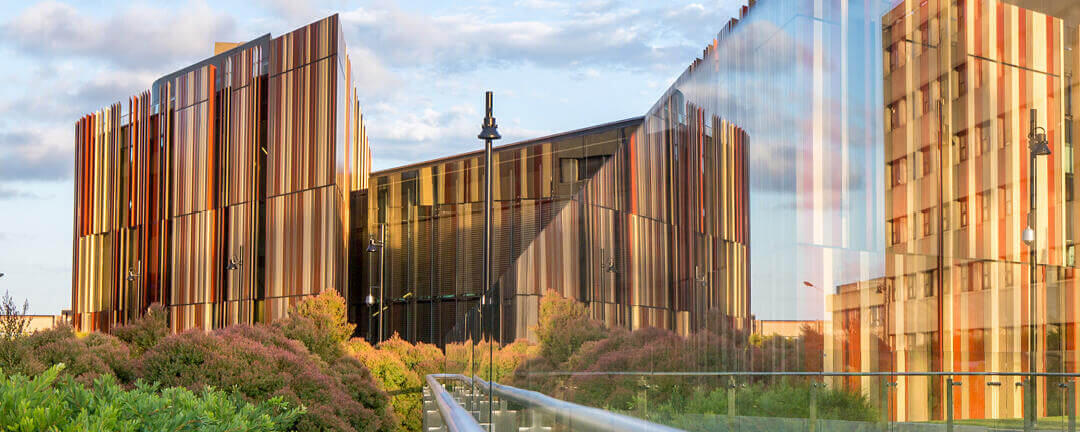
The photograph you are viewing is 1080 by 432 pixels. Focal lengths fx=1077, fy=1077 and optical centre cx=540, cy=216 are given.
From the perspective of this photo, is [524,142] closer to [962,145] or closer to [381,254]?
[381,254]

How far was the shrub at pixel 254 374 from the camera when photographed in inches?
614

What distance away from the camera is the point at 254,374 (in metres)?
16.1

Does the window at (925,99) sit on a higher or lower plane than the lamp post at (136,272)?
higher

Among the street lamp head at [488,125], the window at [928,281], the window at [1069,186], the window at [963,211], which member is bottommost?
the window at [928,281]

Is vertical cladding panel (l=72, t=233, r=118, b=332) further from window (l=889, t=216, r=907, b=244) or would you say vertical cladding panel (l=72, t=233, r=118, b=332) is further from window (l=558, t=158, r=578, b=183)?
window (l=889, t=216, r=907, b=244)

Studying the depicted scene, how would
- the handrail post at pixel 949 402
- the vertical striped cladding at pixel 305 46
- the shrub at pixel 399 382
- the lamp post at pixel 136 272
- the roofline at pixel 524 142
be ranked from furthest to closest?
the lamp post at pixel 136 272, the vertical striped cladding at pixel 305 46, the roofline at pixel 524 142, the shrub at pixel 399 382, the handrail post at pixel 949 402

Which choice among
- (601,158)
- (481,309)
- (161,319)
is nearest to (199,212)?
(601,158)

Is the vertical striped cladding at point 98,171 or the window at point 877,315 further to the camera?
the vertical striped cladding at point 98,171

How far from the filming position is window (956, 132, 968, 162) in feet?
14.8

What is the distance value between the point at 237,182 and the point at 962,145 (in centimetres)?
4125

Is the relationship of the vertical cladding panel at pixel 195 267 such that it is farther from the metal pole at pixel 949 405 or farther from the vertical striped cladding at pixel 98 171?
the metal pole at pixel 949 405

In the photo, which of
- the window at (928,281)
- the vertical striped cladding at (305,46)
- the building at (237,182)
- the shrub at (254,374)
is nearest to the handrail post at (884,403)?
the window at (928,281)

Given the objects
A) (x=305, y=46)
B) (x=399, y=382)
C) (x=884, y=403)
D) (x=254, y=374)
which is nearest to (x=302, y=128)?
(x=305, y=46)

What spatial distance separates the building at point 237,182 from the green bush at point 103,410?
112ft
